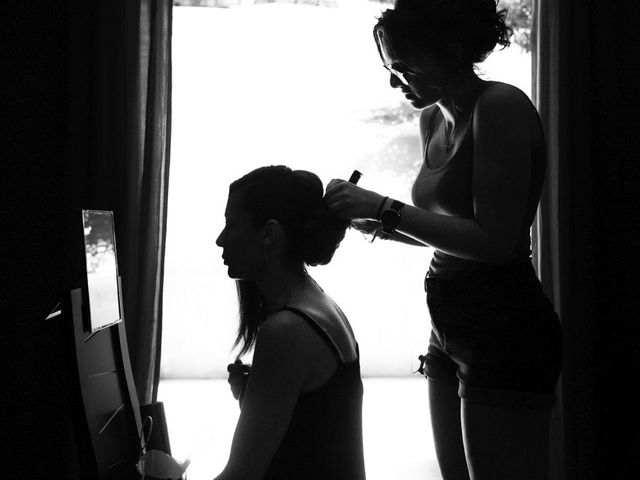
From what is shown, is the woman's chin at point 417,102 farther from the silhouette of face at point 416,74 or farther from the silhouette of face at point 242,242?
the silhouette of face at point 242,242

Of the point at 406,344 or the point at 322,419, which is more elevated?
the point at 322,419

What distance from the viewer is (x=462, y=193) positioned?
114cm

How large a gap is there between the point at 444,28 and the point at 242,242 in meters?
0.52

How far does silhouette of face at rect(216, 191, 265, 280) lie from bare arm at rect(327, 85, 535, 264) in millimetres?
303

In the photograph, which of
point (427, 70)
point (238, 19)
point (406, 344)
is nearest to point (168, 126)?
point (427, 70)

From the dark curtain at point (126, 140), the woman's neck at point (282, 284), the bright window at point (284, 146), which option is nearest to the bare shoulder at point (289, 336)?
the woman's neck at point (282, 284)

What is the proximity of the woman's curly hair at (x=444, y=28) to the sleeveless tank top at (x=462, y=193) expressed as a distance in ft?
0.28

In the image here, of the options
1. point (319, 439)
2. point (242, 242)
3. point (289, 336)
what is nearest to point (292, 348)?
point (289, 336)

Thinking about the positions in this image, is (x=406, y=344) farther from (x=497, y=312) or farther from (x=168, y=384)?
(x=497, y=312)

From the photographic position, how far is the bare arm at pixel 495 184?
105 centimetres

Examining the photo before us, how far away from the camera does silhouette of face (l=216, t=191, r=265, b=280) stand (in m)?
1.15

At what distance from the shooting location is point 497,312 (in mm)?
1088

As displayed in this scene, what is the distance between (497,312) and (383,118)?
3519 millimetres

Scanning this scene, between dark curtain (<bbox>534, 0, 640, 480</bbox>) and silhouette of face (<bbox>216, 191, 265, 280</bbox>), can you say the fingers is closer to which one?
silhouette of face (<bbox>216, 191, 265, 280</bbox>)
